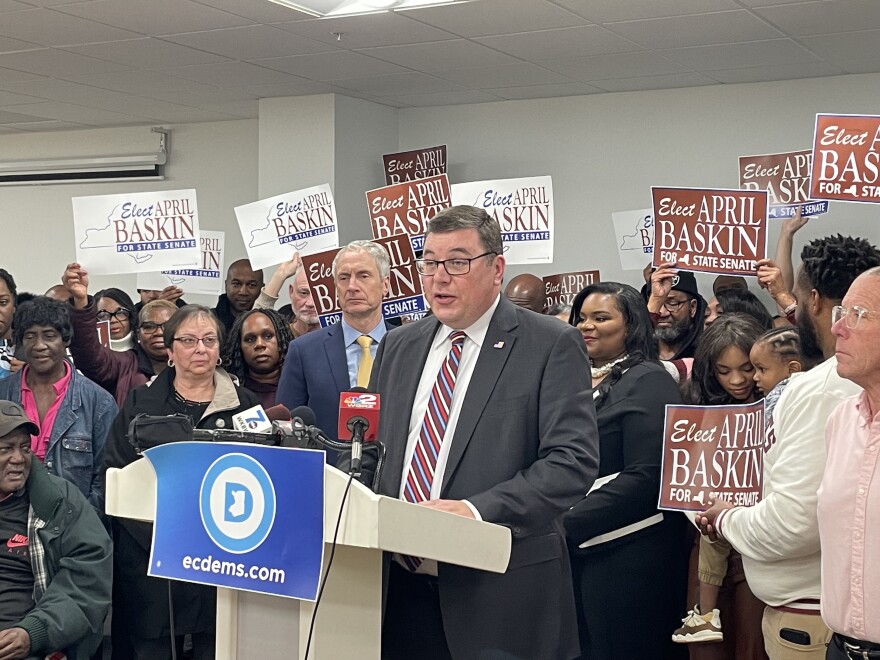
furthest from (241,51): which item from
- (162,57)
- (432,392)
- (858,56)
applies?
(432,392)

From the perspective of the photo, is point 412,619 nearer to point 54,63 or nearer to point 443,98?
point 54,63

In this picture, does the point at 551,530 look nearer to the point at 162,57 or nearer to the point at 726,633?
the point at 726,633

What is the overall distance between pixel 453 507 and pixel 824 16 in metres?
5.15

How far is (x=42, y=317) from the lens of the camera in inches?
177

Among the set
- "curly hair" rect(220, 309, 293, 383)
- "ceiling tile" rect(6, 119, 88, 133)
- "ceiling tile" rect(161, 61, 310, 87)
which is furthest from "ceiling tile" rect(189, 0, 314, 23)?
"ceiling tile" rect(6, 119, 88, 133)

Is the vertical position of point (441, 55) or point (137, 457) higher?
point (441, 55)

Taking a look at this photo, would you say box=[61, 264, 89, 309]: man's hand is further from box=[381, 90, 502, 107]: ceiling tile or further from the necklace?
box=[381, 90, 502, 107]: ceiling tile

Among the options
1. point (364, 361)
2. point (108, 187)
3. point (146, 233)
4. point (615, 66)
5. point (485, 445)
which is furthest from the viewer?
point (108, 187)

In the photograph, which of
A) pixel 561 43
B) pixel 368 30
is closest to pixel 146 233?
pixel 368 30

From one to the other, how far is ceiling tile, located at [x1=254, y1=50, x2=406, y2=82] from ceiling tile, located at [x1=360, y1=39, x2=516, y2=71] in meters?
0.14

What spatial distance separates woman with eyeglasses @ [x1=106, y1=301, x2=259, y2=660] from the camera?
3.98 meters

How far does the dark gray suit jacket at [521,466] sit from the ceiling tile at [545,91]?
6.33m

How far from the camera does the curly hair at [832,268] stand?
2.71m

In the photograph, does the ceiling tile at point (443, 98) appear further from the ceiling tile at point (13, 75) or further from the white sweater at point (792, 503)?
the white sweater at point (792, 503)
